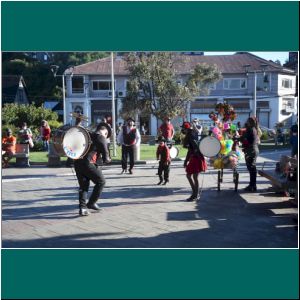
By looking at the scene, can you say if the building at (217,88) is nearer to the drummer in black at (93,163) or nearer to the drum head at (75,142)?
the drummer in black at (93,163)

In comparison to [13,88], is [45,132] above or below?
below

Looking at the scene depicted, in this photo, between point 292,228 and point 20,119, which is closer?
point 292,228

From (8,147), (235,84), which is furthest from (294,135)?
(8,147)

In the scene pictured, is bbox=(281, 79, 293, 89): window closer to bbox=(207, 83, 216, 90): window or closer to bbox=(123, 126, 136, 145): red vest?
bbox=(207, 83, 216, 90): window

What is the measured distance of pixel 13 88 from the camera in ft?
17.9

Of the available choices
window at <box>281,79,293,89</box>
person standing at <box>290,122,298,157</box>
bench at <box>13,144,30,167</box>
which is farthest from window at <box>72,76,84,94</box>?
bench at <box>13,144,30,167</box>

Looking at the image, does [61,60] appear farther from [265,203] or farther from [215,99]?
[265,203]

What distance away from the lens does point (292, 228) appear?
5.52 meters

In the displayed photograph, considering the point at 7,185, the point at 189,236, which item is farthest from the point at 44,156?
the point at 189,236

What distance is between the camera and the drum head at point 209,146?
690cm

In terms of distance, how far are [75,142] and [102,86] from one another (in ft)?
5.99

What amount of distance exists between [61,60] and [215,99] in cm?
300

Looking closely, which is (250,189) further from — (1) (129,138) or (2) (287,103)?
(1) (129,138)

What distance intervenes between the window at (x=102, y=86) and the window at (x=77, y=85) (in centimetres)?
33
